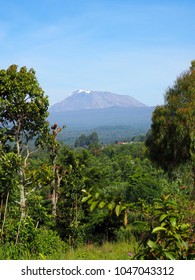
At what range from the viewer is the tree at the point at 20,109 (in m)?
9.57

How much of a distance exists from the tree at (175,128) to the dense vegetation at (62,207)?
10 centimetres

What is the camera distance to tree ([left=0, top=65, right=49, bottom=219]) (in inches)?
377

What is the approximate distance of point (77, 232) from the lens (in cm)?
1047

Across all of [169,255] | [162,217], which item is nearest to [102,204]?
[162,217]

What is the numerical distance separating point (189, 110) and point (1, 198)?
875 centimetres

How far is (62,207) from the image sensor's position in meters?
11.8

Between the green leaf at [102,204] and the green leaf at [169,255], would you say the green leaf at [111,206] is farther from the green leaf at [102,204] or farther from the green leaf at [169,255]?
the green leaf at [169,255]

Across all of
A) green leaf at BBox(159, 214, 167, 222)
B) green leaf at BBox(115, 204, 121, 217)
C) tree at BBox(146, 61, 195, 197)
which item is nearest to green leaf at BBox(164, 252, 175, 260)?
green leaf at BBox(159, 214, 167, 222)

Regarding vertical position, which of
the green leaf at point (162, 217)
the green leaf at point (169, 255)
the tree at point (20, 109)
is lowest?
the green leaf at point (169, 255)

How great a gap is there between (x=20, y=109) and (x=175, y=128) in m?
6.02

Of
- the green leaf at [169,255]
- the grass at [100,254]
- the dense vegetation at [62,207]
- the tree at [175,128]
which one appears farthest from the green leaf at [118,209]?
the tree at [175,128]

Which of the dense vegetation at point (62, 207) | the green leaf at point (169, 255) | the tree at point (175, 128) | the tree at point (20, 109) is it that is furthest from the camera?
the tree at point (175, 128)

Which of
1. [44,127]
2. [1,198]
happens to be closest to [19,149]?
[44,127]
